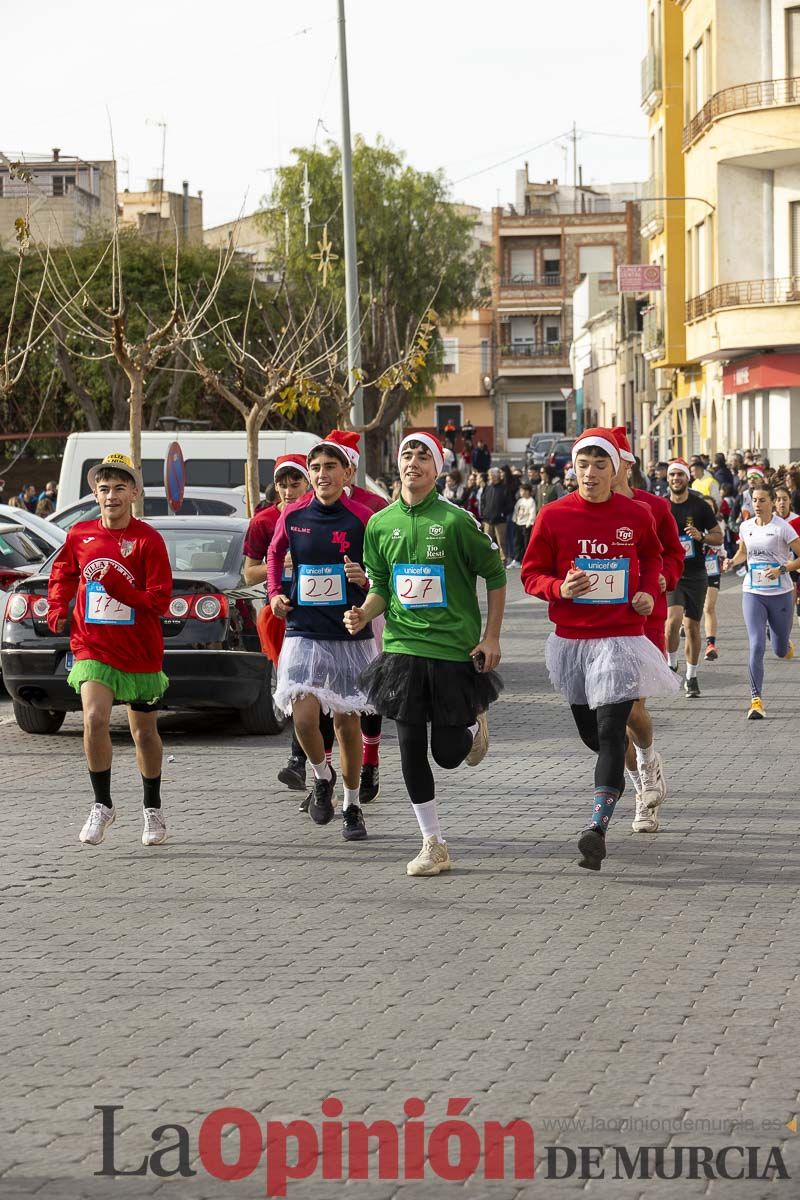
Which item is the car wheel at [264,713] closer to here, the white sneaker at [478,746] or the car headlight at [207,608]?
the car headlight at [207,608]

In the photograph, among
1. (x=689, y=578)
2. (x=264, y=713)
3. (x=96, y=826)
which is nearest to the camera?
(x=96, y=826)

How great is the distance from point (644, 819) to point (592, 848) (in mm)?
1272

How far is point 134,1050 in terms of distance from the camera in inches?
225

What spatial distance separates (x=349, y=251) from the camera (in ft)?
105

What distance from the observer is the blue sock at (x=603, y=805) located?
8.59 meters

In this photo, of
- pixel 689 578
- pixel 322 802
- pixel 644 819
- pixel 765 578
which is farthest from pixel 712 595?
pixel 322 802

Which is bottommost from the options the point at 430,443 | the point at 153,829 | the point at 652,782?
the point at 153,829

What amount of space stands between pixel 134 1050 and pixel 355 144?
56.0m

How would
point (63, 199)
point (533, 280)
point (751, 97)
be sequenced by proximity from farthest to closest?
point (533, 280), point (63, 199), point (751, 97)

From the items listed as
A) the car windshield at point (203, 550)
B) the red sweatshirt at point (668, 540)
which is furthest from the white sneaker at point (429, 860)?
the car windshield at point (203, 550)

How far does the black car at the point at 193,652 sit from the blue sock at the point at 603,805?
4.83 meters

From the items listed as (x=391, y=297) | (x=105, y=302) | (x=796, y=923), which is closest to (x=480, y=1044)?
(x=796, y=923)

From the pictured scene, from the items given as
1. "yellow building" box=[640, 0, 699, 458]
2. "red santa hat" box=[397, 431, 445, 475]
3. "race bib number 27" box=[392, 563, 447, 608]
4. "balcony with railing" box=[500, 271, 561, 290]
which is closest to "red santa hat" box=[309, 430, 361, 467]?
"red santa hat" box=[397, 431, 445, 475]

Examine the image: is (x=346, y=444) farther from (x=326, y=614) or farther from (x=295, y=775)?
(x=295, y=775)
